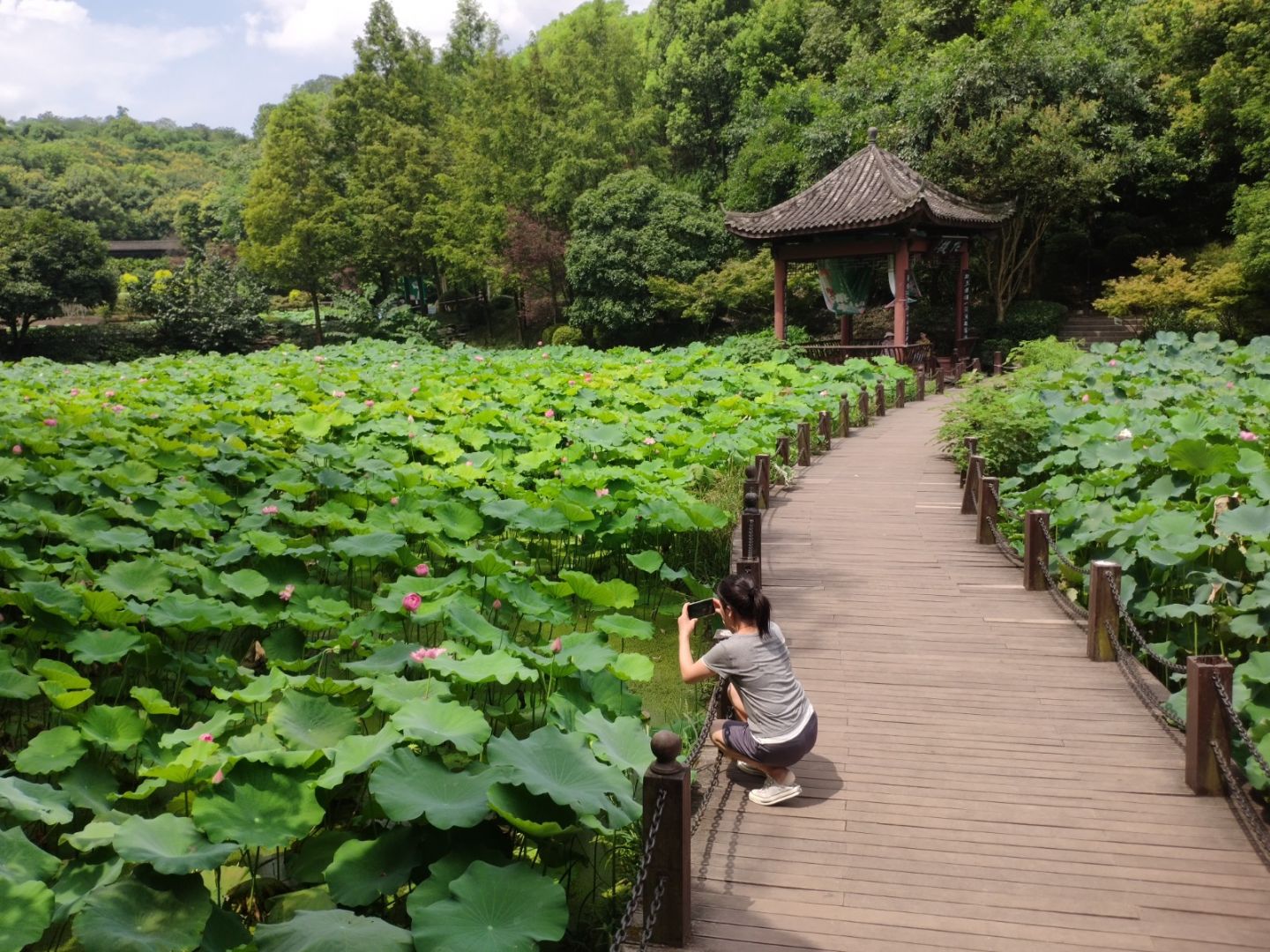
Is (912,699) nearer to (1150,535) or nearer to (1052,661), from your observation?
(1052,661)

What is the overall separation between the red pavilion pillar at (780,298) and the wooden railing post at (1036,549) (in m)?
11.8

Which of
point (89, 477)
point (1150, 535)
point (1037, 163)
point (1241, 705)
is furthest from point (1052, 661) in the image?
point (1037, 163)

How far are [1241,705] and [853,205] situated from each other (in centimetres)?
1417

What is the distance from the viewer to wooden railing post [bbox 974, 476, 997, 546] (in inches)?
285

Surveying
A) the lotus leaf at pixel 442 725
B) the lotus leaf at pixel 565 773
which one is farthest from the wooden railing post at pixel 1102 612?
the lotus leaf at pixel 442 725

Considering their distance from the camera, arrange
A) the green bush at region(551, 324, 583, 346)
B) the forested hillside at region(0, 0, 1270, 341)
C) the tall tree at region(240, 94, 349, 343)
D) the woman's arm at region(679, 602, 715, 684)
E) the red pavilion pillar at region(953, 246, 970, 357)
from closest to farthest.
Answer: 1. the woman's arm at region(679, 602, 715, 684)
2. the red pavilion pillar at region(953, 246, 970, 357)
3. the forested hillside at region(0, 0, 1270, 341)
4. the green bush at region(551, 324, 583, 346)
5. the tall tree at region(240, 94, 349, 343)

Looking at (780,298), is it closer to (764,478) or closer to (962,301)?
(962,301)

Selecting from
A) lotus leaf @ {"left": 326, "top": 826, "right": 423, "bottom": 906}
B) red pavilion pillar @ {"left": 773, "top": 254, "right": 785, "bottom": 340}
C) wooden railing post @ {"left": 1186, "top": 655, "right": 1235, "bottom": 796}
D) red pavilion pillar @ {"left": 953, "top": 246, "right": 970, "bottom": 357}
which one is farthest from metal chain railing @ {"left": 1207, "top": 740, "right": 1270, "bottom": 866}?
red pavilion pillar @ {"left": 953, "top": 246, "right": 970, "bottom": 357}

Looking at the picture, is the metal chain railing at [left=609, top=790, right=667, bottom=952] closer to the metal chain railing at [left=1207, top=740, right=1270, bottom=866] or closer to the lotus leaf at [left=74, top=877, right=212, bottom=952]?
the lotus leaf at [left=74, top=877, right=212, bottom=952]

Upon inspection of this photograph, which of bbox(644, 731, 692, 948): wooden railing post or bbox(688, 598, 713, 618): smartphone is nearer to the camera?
bbox(644, 731, 692, 948): wooden railing post

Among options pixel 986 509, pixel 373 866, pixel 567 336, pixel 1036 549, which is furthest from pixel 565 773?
pixel 567 336

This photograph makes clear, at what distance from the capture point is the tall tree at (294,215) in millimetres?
27609

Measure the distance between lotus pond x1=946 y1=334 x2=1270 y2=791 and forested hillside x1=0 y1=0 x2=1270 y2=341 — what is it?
10.8 meters

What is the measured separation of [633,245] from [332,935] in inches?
878
